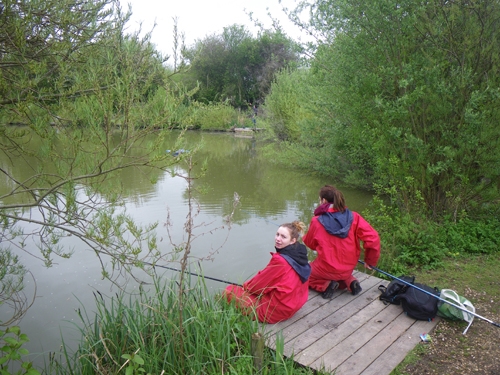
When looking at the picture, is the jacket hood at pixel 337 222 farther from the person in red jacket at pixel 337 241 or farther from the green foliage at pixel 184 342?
the green foliage at pixel 184 342

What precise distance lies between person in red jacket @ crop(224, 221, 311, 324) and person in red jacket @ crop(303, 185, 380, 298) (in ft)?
1.62

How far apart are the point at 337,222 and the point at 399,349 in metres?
1.21

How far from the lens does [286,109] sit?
627 inches

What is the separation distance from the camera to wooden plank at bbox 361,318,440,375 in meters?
2.91

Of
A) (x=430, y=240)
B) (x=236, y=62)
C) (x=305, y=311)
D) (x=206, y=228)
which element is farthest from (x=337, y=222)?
(x=236, y=62)

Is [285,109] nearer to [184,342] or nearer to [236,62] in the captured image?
[184,342]

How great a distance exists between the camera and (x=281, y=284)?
3.37 m

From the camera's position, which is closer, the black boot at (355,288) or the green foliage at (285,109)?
the black boot at (355,288)

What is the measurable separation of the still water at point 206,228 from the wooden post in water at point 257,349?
58 centimetres

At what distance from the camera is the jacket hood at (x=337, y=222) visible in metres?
3.87

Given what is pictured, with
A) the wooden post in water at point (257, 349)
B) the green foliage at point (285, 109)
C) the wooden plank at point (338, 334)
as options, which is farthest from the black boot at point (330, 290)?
the green foliage at point (285, 109)

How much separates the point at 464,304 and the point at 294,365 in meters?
1.59

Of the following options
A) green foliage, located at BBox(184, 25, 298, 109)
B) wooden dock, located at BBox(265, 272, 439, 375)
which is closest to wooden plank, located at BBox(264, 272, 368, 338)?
wooden dock, located at BBox(265, 272, 439, 375)

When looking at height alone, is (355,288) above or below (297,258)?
below
